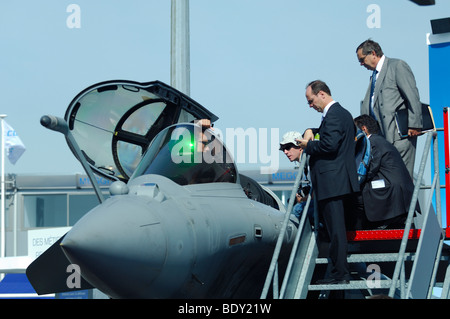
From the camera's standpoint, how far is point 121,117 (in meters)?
8.66

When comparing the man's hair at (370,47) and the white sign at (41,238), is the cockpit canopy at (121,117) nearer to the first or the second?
the man's hair at (370,47)

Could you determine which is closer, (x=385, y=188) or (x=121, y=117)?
(x=385, y=188)

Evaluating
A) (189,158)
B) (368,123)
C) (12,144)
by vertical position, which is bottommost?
(12,144)

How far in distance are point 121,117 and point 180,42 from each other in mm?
2589

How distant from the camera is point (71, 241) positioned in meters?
4.84

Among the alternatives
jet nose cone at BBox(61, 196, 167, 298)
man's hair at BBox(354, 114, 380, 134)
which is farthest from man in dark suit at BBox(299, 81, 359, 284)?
jet nose cone at BBox(61, 196, 167, 298)

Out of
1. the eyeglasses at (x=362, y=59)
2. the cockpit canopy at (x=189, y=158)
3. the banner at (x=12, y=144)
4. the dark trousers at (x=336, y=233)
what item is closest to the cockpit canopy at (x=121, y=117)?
the cockpit canopy at (x=189, y=158)

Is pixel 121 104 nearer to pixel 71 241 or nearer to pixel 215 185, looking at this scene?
pixel 215 185

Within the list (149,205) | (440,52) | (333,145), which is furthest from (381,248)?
(440,52)

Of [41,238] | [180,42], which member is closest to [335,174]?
[180,42]

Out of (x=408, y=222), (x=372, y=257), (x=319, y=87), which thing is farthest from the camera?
(x=319, y=87)

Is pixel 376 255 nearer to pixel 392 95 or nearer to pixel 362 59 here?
pixel 392 95

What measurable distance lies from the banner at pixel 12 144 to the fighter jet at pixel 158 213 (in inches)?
1215

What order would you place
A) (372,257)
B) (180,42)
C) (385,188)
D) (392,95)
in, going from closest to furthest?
(372,257) → (385,188) → (392,95) → (180,42)
